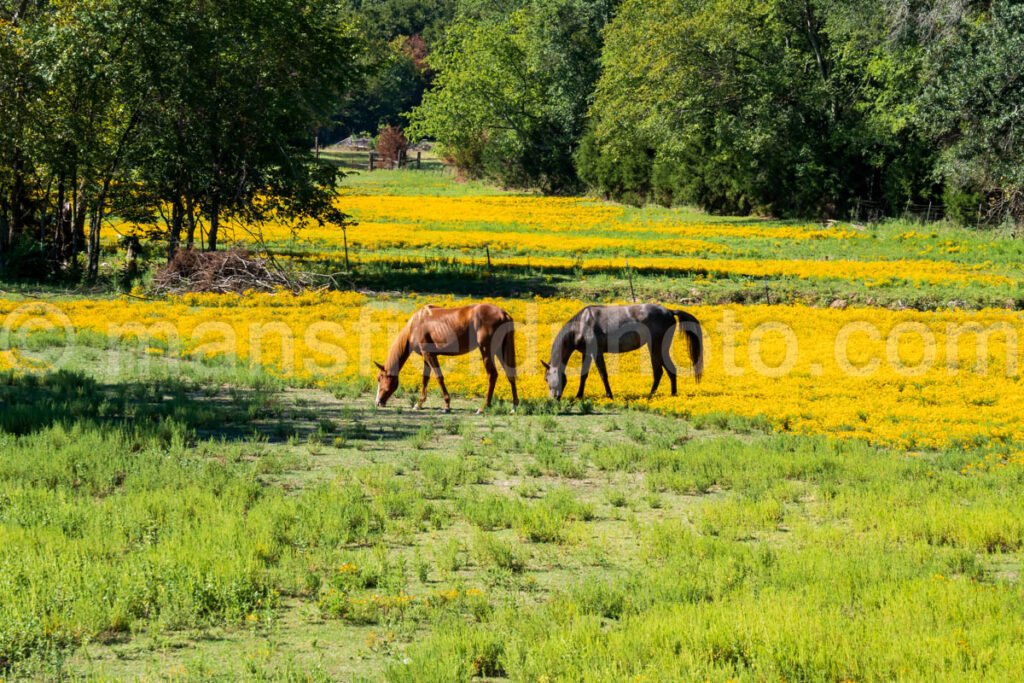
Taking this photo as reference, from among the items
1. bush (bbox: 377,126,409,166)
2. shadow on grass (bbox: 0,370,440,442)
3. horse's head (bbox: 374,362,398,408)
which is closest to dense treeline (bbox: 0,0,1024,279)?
shadow on grass (bbox: 0,370,440,442)

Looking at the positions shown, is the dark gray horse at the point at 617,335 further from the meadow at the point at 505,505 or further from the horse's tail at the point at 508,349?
the horse's tail at the point at 508,349

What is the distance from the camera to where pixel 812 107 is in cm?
5997

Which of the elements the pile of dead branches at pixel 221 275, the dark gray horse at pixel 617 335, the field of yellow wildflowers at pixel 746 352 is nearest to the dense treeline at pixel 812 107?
A: the field of yellow wildflowers at pixel 746 352

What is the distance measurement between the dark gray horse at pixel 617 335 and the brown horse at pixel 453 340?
58.0 inches

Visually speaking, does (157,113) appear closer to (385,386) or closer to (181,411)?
(385,386)

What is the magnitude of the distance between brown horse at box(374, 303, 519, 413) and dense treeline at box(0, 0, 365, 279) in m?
18.9

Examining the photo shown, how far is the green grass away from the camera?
7.52 meters

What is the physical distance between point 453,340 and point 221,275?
16519mm

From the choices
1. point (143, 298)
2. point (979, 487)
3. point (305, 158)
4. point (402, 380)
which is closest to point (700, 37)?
point (305, 158)

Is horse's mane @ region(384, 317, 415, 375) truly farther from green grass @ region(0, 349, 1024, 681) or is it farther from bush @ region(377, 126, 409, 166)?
bush @ region(377, 126, 409, 166)

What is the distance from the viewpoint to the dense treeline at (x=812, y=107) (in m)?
43.2

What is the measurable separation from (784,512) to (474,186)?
281ft

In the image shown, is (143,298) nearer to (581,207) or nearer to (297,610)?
Result: (297,610)

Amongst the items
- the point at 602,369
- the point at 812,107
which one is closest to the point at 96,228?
the point at 602,369
